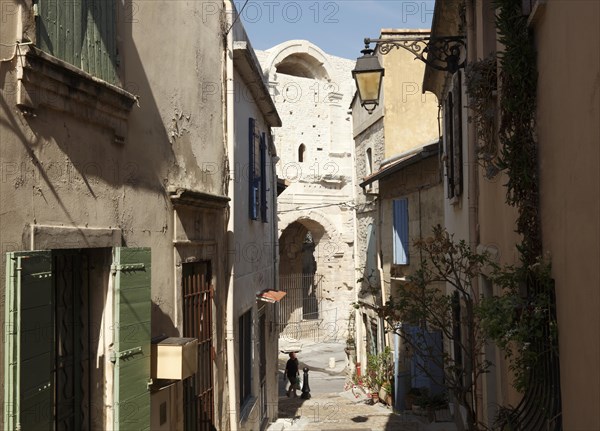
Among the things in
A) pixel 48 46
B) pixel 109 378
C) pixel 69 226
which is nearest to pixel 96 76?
pixel 48 46

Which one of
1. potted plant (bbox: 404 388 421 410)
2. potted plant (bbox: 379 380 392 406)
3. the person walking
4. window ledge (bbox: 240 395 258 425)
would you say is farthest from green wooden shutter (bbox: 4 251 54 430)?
the person walking

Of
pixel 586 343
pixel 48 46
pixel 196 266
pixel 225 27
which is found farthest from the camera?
pixel 225 27

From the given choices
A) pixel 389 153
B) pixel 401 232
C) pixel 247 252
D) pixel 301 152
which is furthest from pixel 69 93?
pixel 301 152

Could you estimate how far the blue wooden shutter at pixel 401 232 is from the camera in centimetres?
1533

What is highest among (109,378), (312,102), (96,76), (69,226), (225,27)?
(312,102)

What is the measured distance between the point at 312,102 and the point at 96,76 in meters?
24.6

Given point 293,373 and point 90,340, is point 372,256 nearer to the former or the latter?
point 293,373

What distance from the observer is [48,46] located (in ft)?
14.5

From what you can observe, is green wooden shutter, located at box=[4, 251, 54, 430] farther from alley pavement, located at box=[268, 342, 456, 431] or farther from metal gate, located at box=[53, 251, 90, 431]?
alley pavement, located at box=[268, 342, 456, 431]

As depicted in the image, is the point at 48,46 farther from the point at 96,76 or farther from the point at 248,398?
the point at 248,398

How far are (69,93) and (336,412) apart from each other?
40.5 feet

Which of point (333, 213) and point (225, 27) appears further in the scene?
point (333, 213)

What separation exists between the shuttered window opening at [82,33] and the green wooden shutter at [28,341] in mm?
1378

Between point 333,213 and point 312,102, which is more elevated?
point 312,102
